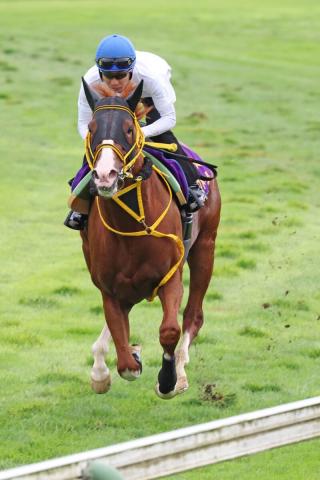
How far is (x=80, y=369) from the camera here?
34.8ft

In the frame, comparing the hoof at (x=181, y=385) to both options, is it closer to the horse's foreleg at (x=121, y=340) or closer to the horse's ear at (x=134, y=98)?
the horse's foreleg at (x=121, y=340)

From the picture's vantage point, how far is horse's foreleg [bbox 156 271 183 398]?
336 inches

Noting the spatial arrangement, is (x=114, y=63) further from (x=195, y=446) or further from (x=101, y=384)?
(x=195, y=446)

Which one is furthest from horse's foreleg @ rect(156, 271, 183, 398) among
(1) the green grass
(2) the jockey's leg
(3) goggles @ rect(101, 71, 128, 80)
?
(3) goggles @ rect(101, 71, 128, 80)

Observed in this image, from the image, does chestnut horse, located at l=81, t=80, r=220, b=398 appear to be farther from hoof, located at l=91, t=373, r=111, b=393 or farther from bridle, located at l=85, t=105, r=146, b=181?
hoof, located at l=91, t=373, r=111, b=393

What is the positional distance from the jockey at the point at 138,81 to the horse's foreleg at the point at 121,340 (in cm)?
81

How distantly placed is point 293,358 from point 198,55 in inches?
1036

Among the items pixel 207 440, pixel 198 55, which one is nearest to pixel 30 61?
pixel 198 55

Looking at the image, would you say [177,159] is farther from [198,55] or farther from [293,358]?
[198,55]

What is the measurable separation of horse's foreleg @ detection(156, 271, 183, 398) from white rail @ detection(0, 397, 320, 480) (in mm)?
2089

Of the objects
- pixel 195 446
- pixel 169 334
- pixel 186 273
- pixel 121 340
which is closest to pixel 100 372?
pixel 121 340

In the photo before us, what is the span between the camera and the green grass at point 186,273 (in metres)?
9.33

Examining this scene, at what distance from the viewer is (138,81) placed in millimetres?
8875

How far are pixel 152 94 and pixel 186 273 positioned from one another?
5.88 metres
